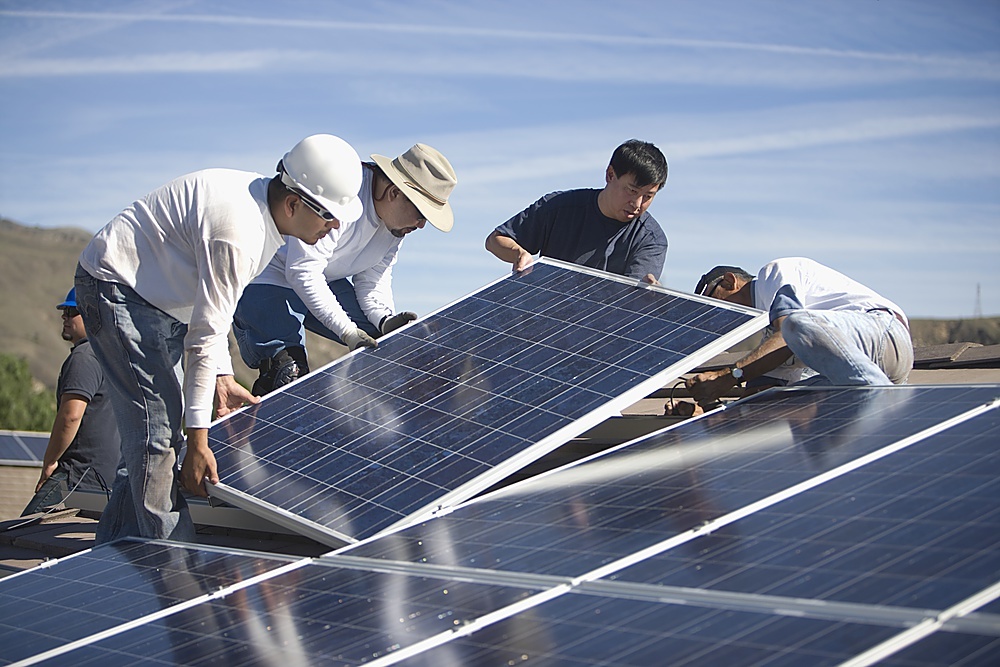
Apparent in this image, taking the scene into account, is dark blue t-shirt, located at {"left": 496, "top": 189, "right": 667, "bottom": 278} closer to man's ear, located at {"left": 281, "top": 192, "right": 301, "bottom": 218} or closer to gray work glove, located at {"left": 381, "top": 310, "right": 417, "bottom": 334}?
gray work glove, located at {"left": 381, "top": 310, "right": 417, "bottom": 334}

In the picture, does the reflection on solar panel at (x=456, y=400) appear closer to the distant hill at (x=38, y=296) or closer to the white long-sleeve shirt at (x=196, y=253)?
the white long-sleeve shirt at (x=196, y=253)

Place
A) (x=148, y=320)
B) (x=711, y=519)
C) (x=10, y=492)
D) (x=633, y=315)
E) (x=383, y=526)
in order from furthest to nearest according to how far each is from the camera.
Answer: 1. (x=10, y=492)
2. (x=633, y=315)
3. (x=148, y=320)
4. (x=383, y=526)
5. (x=711, y=519)

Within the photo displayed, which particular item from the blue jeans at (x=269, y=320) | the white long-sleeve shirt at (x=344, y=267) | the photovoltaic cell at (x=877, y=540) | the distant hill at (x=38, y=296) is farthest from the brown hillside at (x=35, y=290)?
the photovoltaic cell at (x=877, y=540)

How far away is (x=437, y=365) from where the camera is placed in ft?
24.2

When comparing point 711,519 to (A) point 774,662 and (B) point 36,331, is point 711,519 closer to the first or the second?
(A) point 774,662

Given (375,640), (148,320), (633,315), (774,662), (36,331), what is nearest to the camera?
(774,662)

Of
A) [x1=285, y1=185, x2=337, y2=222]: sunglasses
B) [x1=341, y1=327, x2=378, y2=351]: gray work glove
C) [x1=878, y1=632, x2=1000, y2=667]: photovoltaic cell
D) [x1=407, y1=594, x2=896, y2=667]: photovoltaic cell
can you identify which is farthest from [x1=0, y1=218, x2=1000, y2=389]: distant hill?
[x1=878, y1=632, x2=1000, y2=667]: photovoltaic cell

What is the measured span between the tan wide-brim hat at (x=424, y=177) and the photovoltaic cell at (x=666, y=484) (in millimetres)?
2889

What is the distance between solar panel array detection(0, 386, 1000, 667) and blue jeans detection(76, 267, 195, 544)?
0.32 metres

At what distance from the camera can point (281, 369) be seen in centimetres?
884

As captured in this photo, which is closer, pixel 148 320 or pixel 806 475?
pixel 806 475

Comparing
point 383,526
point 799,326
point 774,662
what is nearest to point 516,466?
point 383,526

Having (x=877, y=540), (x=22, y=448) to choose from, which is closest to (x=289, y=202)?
(x=877, y=540)

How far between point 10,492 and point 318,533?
9595mm
